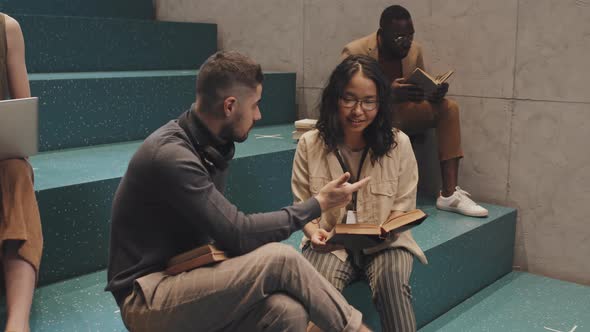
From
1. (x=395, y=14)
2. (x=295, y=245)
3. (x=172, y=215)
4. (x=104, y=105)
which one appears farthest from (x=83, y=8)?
(x=172, y=215)

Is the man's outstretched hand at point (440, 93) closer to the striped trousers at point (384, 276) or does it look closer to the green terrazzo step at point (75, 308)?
the striped trousers at point (384, 276)

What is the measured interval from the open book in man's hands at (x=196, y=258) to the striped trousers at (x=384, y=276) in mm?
559

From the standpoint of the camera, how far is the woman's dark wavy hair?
6.58ft

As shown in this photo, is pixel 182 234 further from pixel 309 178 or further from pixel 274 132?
pixel 274 132

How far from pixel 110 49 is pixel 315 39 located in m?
1.07

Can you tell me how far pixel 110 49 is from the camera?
3301 mm

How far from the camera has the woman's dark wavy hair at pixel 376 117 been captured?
2.01m

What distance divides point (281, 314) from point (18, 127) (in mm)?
812

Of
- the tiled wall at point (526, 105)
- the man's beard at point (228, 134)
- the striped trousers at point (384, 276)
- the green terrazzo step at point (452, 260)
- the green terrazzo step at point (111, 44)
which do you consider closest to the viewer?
the man's beard at point (228, 134)

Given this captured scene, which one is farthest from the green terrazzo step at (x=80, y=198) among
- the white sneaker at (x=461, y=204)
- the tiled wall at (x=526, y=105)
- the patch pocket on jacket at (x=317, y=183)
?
the tiled wall at (x=526, y=105)

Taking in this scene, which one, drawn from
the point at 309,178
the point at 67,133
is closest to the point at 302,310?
the point at 309,178

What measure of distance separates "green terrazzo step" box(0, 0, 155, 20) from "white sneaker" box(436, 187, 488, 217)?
2.24 metres

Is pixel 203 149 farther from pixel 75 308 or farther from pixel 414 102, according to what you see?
pixel 414 102

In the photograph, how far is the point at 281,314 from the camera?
1444 millimetres
